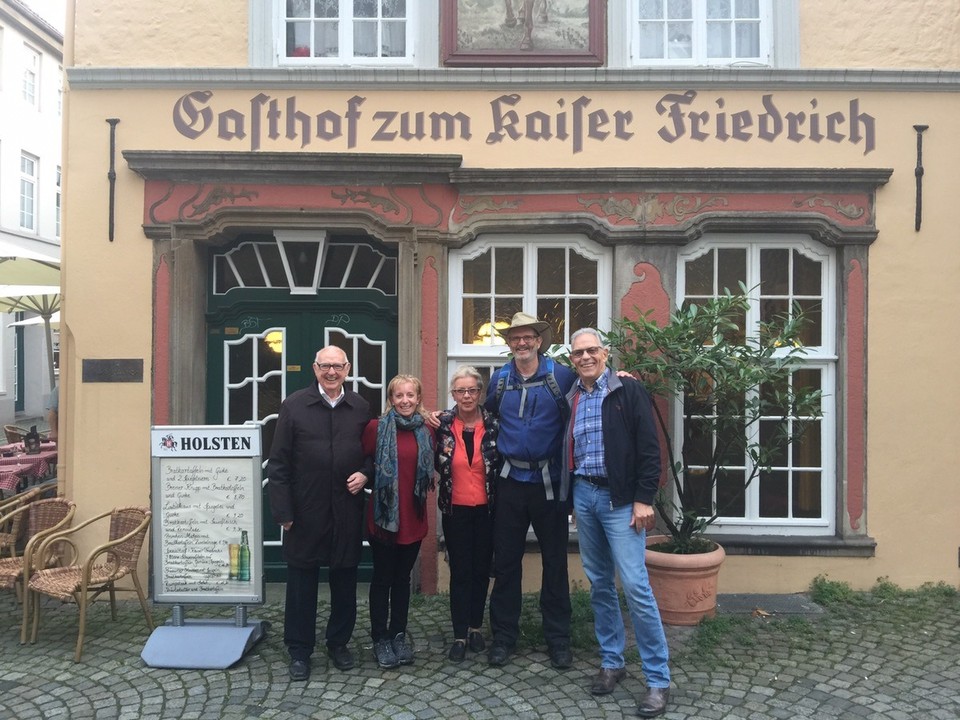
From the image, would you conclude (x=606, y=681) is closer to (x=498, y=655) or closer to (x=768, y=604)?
(x=498, y=655)

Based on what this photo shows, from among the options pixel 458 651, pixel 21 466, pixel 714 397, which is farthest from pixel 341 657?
pixel 21 466

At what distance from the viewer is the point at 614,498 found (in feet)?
13.1

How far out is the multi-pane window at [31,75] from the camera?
65.9 ft

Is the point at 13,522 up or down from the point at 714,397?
down

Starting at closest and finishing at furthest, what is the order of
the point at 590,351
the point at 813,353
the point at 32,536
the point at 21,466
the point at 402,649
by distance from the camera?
the point at 590,351, the point at 402,649, the point at 32,536, the point at 813,353, the point at 21,466

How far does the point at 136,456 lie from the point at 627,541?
3.72 metres

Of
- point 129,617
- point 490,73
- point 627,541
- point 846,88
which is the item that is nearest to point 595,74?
point 490,73

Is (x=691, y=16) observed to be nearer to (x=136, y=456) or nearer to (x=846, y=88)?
(x=846, y=88)

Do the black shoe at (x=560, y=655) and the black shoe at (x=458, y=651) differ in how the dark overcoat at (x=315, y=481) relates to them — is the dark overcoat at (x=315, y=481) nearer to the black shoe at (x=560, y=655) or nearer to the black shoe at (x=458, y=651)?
the black shoe at (x=458, y=651)

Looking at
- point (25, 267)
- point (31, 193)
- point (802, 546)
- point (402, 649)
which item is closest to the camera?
point (402, 649)

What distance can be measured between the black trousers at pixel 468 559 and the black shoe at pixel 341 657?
0.62 meters

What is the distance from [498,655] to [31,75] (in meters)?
22.0

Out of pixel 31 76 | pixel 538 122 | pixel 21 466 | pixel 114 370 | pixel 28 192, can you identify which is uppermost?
pixel 31 76

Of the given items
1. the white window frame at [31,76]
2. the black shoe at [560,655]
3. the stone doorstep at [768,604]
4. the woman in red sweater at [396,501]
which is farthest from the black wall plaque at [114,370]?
the white window frame at [31,76]
